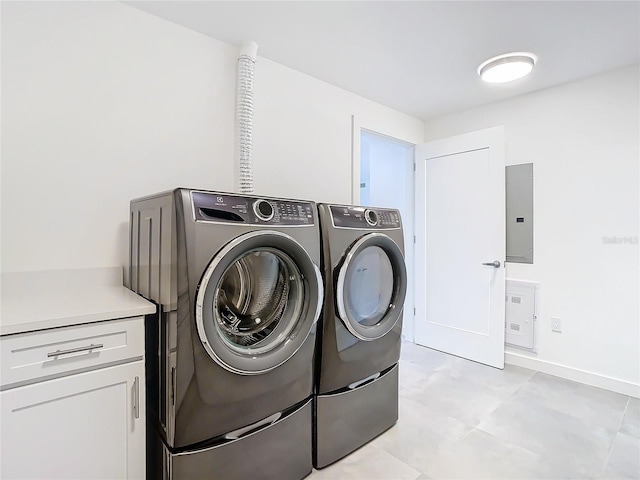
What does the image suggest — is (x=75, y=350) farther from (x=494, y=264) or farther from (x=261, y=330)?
(x=494, y=264)

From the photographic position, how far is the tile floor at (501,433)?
1.65m

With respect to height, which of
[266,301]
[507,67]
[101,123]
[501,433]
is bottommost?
[501,433]

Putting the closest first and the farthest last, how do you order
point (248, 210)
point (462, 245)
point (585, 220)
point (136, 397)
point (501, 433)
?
point (136, 397) < point (248, 210) < point (501, 433) < point (585, 220) < point (462, 245)

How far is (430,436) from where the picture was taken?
6.32 feet

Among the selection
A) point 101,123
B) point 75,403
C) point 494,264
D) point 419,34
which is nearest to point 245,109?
point 101,123

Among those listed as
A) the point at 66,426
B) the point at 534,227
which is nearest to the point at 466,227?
the point at 534,227

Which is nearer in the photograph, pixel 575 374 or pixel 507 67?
pixel 507 67

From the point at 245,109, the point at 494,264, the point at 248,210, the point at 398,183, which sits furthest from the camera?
the point at 398,183

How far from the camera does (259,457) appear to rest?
1384 mm

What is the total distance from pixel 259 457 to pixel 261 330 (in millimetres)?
504

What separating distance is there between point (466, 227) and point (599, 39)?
1554 millimetres

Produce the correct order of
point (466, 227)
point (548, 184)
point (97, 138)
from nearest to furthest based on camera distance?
point (97, 138), point (548, 184), point (466, 227)

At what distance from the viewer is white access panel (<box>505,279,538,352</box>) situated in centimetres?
288

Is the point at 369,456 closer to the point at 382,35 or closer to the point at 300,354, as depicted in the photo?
the point at 300,354
